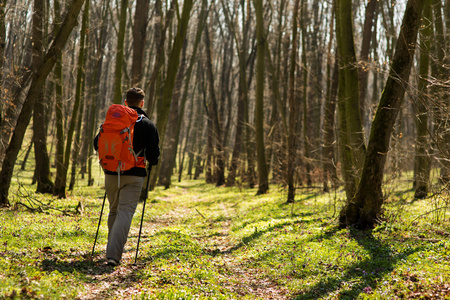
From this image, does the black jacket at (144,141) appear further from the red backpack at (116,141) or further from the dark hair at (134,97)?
the dark hair at (134,97)

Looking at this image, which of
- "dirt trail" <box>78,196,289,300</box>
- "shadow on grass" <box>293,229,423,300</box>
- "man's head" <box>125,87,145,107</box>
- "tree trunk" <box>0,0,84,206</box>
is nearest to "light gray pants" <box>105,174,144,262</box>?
"dirt trail" <box>78,196,289,300</box>

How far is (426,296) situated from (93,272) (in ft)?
14.7

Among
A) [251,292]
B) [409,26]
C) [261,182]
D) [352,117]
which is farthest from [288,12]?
[251,292]

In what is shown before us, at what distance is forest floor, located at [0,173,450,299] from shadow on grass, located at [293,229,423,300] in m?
0.02

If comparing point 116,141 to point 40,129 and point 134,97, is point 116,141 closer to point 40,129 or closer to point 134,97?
point 134,97

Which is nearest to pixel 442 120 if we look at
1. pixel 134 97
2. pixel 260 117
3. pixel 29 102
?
pixel 134 97

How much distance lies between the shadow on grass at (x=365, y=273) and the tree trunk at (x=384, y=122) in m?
1.16

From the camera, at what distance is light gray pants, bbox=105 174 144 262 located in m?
5.56

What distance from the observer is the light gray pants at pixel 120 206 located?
5.56m

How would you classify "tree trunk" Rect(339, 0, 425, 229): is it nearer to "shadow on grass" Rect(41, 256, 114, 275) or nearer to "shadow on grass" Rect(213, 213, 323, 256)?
"shadow on grass" Rect(213, 213, 323, 256)

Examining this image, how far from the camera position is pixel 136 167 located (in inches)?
228

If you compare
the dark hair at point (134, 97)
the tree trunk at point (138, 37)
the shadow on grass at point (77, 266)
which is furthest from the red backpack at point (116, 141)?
the tree trunk at point (138, 37)

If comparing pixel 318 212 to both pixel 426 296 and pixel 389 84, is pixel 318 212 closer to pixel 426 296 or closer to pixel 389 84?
pixel 389 84

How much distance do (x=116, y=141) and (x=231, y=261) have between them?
347 centimetres
